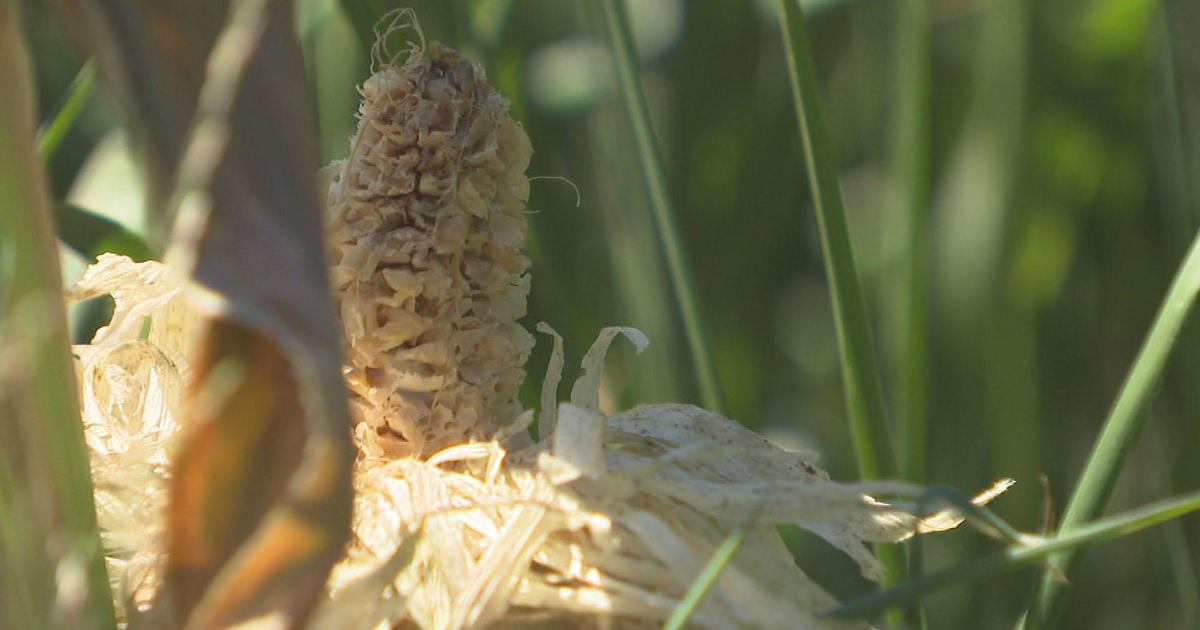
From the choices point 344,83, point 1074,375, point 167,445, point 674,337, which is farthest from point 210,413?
point 1074,375

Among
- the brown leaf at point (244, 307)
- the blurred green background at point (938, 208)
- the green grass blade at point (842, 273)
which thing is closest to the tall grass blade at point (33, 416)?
the brown leaf at point (244, 307)

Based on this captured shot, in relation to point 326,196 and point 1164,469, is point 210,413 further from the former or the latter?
point 1164,469

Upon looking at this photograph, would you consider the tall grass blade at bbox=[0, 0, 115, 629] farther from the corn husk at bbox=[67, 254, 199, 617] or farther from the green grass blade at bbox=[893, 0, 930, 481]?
the green grass blade at bbox=[893, 0, 930, 481]

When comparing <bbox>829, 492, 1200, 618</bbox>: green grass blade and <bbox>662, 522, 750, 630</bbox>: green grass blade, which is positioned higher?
<bbox>662, 522, 750, 630</bbox>: green grass blade

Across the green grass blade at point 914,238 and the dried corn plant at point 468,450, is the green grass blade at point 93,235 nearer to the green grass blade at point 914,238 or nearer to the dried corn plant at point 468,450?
the dried corn plant at point 468,450

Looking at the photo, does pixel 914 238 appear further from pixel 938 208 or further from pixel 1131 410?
pixel 938 208

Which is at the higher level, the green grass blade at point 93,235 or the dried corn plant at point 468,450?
the green grass blade at point 93,235

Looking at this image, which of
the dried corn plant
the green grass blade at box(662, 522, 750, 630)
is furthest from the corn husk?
the green grass blade at box(662, 522, 750, 630)
